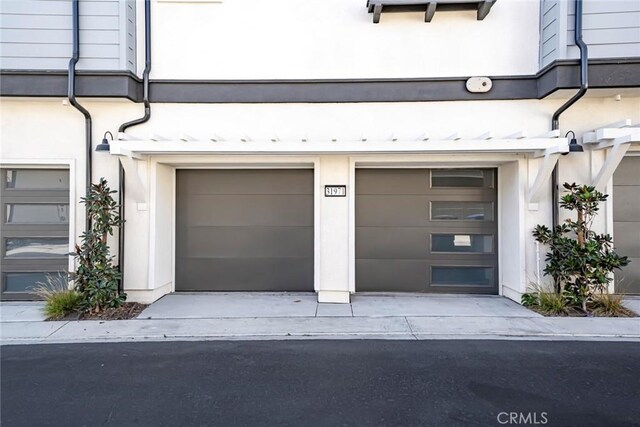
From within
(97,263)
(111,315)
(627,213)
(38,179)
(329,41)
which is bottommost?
(111,315)

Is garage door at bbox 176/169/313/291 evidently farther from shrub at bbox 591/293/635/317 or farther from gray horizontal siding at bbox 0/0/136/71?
shrub at bbox 591/293/635/317

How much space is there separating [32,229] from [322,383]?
5914mm

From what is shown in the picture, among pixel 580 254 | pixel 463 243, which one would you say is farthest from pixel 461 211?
pixel 580 254

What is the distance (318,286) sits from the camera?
6398 mm

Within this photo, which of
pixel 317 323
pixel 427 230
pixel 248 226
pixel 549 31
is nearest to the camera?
pixel 317 323

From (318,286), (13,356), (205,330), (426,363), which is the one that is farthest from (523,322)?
(13,356)

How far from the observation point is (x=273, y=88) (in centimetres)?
629

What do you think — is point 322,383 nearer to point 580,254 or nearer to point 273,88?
point 580,254

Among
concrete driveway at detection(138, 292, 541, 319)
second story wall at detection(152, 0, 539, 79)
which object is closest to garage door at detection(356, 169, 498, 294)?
concrete driveway at detection(138, 292, 541, 319)

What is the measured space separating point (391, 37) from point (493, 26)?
1655mm

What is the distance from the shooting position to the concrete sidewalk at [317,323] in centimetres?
486

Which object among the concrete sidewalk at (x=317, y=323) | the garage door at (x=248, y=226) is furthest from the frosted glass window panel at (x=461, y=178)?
the garage door at (x=248, y=226)

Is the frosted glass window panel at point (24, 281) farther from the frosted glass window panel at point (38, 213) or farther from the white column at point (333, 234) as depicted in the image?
the white column at point (333, 234)

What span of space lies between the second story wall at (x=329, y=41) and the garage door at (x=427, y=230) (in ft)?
6.01
